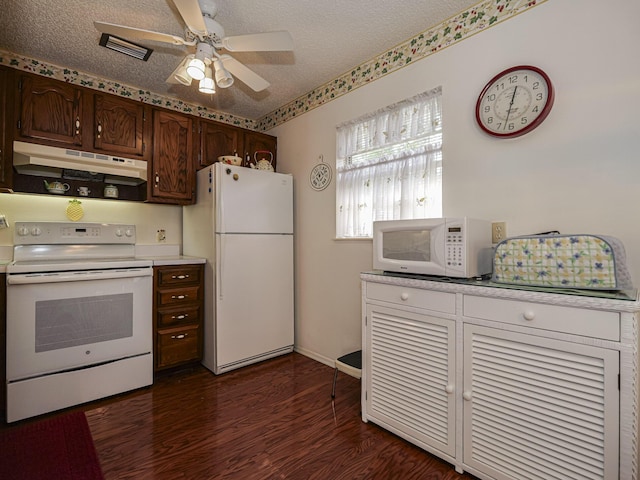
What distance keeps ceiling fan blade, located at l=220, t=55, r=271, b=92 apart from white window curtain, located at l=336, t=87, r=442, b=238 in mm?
872

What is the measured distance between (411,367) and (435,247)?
670 millimetres

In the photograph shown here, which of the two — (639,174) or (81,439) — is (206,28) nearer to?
(81,439)

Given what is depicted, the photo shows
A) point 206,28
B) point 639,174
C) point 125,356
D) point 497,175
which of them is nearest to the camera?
point 639,174

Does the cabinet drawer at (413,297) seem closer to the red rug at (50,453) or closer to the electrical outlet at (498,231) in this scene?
the electrical outlet at (498,231)

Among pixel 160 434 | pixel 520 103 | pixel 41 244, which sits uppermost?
pixel 520 103

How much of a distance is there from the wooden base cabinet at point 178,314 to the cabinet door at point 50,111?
1193 mm

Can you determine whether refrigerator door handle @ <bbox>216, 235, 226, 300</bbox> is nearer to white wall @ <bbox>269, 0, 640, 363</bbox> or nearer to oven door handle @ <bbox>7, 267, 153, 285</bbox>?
oven door handle @ <bbox>7, 267, 153, 285</bbox>

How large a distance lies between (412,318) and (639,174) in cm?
120

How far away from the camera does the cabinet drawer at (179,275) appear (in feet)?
8.36

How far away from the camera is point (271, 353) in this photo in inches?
116

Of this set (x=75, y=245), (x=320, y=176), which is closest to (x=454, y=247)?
(x=320, y=176)

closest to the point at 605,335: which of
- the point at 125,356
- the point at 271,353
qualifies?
the point at 271,353

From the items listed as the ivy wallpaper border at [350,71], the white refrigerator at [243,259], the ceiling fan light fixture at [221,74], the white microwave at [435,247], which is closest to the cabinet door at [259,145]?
the ivy wallpaper border at [350,71]

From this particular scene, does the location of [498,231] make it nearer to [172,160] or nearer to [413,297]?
[413,297]
